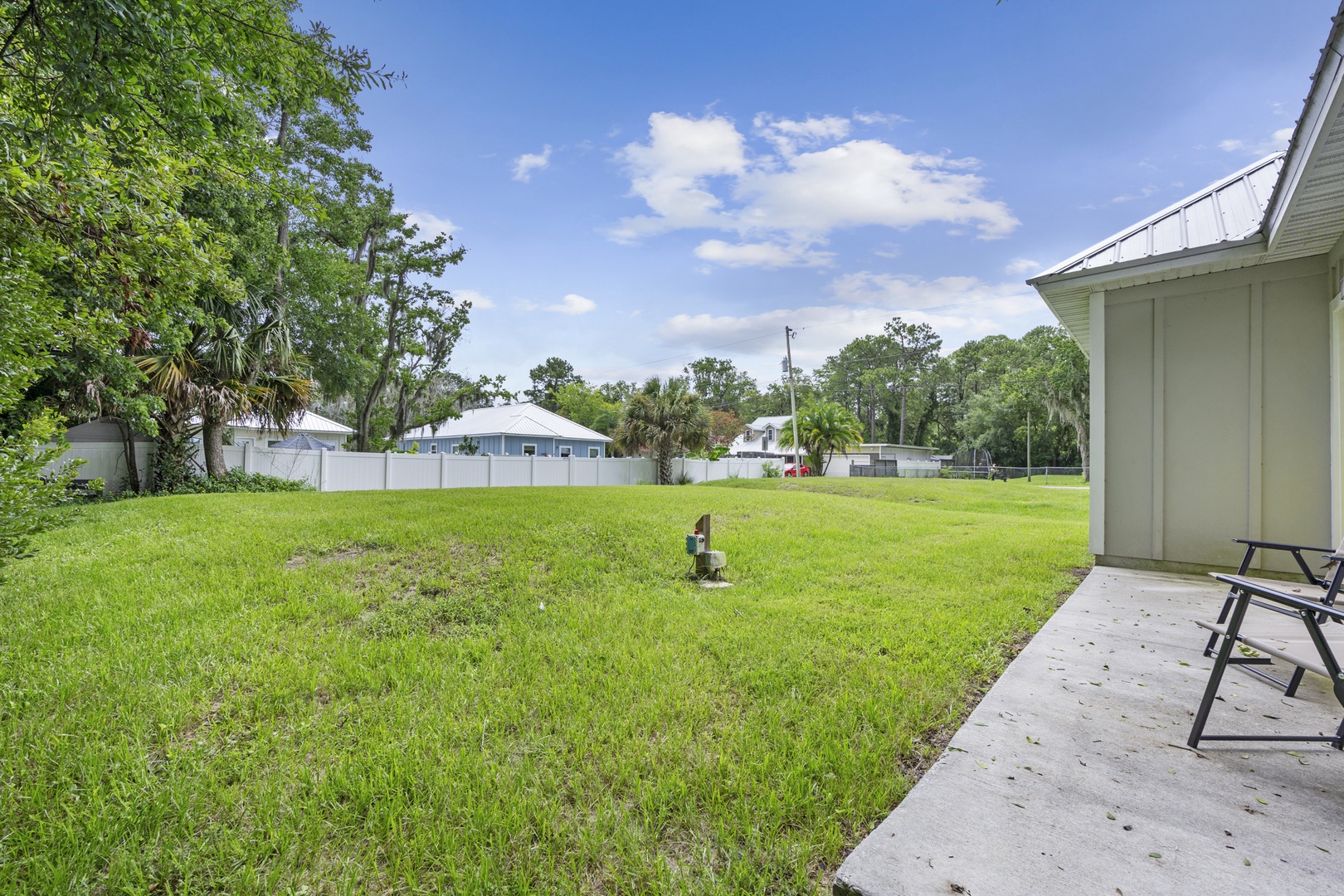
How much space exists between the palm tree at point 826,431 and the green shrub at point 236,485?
19154 mm

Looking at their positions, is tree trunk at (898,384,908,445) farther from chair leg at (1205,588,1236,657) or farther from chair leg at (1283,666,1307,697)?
chair leg at (1283,666,1307,697)

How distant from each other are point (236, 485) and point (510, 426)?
12.5 meters

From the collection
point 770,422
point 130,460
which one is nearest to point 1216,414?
point 130,460

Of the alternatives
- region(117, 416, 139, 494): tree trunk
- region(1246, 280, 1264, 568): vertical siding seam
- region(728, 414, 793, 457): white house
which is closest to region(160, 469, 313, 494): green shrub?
region(117, 416, 139, 494): tree trunk

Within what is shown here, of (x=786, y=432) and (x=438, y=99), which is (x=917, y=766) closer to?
(x=438, y=99)

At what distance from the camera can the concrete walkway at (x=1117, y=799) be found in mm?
1474

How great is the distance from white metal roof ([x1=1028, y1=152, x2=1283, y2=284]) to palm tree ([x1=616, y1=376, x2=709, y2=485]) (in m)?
14.0

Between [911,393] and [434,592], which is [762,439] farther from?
[434,592]

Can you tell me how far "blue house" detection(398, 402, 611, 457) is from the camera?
2433cm

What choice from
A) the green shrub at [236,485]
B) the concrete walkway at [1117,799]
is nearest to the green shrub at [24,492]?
the concrete walkway at [1117,799]

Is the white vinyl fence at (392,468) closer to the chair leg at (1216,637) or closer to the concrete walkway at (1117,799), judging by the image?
the concrete walkway at (1117,799)

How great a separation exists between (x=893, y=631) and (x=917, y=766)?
1.48m

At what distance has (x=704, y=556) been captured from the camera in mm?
4895

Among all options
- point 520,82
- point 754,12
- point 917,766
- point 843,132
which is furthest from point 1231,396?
point 520,82
